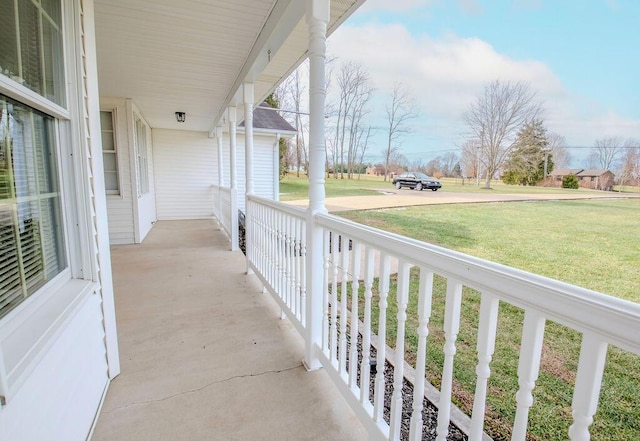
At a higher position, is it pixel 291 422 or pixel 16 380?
pixel 16 380

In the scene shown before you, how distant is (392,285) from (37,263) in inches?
117

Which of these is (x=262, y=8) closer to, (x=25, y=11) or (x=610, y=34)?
(x=25, y=11)

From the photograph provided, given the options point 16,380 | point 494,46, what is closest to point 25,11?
point 16,380

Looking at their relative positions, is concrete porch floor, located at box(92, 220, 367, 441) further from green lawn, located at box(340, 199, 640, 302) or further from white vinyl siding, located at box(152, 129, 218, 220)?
white vinyl siding, located at box(152, 129, 218, 220)

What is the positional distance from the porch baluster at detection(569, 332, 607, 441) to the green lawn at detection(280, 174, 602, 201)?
179 cm

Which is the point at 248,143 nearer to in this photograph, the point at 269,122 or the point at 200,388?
the point at 200,388

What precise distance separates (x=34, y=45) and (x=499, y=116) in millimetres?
2915

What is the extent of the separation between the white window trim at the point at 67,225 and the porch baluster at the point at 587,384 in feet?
5.01

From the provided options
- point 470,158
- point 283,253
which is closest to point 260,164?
point 470,158

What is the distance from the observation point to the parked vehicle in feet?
20.6

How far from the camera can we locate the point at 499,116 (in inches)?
102

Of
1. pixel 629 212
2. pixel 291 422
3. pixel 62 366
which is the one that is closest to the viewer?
pixel 62 366

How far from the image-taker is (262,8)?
245 centimetres

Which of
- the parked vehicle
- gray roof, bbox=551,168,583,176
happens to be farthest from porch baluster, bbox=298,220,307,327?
the parked vehicle
